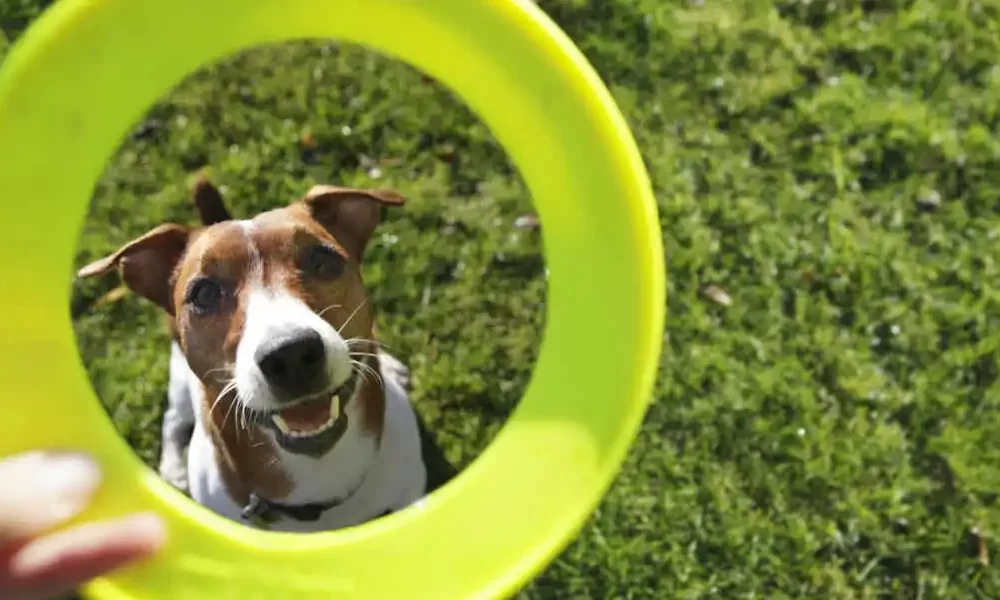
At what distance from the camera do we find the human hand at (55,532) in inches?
83.7

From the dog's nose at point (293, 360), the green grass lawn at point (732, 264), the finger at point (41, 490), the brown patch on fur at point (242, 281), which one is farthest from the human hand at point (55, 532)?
the green grass lawn at point (732, 264)

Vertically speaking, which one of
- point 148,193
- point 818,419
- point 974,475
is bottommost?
point 974,475

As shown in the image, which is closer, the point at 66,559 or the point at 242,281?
the point at 66,559

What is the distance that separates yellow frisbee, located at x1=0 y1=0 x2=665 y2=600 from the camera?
2.67 metres

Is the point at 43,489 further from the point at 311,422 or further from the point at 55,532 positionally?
the point at 311,422

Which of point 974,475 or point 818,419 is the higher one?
point 818,419

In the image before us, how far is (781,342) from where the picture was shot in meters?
4.18

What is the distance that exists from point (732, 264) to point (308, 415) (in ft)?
7.18

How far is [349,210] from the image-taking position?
303 centimetres

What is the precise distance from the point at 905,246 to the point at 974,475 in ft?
3.34

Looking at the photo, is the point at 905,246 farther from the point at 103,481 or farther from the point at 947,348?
the point at 103,481

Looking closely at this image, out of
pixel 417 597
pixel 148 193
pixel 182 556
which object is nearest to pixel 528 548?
pixel 417 597

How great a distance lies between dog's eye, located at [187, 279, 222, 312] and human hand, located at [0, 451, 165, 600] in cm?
51

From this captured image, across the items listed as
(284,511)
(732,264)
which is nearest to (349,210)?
(284,511)
